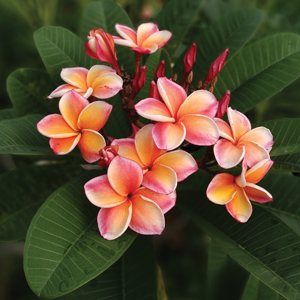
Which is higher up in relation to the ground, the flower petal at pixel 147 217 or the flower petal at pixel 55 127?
the flower petal at pixel 55 127

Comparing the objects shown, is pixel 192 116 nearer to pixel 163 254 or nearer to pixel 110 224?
pixel 110 224

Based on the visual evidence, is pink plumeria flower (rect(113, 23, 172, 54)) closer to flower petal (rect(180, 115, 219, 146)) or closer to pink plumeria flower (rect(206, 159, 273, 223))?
flower petal (rect(180, 115, 219, 146))

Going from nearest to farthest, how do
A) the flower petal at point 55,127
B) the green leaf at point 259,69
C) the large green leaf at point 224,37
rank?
the flower petal at point 55,127 < the green leaf at point 259,69 < the large green leaf at point 224,37

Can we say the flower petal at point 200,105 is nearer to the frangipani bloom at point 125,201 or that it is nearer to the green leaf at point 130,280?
the frangipani bloom at point 125,201

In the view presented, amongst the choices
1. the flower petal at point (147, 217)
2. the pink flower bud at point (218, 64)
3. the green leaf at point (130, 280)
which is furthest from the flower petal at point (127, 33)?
the green leaf at point (130, 280)

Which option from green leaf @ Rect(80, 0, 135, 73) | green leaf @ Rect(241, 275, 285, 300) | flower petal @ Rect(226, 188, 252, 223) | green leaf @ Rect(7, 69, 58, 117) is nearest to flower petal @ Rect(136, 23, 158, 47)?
green leaf @ Rect(80, 0, 135, 73)

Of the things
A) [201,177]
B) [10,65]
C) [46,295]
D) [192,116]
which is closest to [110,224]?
[46,295]

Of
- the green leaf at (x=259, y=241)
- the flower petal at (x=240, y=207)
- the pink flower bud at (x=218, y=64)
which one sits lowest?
the green leaf at (x=259, y=241)
